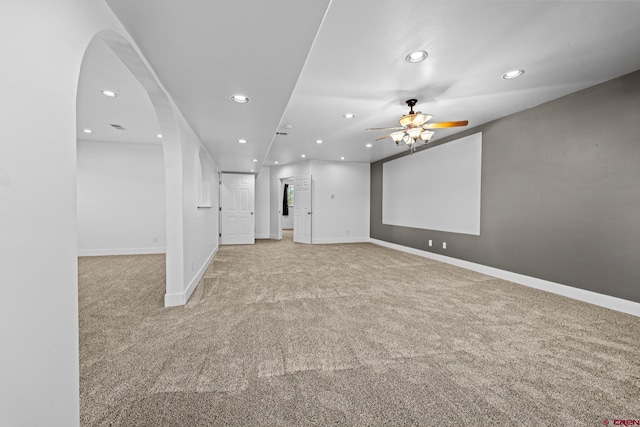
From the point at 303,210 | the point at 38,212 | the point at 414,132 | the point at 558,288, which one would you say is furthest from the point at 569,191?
the point at 303,210

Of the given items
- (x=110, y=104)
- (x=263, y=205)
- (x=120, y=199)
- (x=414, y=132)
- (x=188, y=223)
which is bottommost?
(x=188, y=223)

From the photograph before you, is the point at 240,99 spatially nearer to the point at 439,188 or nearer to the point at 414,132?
the point at 414,132

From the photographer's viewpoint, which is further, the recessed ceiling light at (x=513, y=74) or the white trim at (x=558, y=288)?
the white trim at (x=558, y=288)

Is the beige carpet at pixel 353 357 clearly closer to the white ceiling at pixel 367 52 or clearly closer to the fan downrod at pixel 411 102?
the white ceiling at pixel 367 52

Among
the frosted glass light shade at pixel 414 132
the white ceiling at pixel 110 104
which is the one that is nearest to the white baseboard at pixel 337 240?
the white ceiling at pixel 110 104

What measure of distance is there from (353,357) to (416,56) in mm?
2680

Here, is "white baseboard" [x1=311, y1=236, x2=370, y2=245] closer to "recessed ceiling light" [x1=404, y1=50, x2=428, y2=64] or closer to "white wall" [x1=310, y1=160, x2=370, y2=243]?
"white wall" [x1=310, y1=160, x2=370, y2=243]

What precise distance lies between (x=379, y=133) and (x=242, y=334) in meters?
4.16

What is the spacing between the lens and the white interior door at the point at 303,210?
25.6 feet

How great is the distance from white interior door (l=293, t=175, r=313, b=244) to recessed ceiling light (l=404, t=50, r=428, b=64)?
17.7 ft

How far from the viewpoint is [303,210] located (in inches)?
316

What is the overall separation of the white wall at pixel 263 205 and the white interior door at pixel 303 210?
1232mm

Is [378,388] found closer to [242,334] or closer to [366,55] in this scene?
[242,334]

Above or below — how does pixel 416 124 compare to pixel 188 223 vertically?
above
